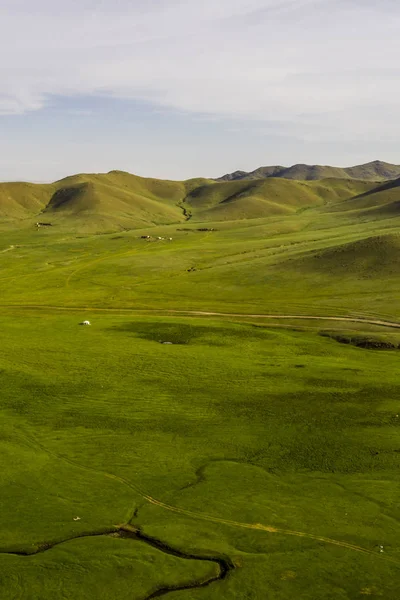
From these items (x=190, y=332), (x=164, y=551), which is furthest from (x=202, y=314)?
(x=164, y=551)

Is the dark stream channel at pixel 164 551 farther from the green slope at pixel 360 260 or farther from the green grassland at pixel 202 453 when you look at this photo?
the green slope at pixel 360 260

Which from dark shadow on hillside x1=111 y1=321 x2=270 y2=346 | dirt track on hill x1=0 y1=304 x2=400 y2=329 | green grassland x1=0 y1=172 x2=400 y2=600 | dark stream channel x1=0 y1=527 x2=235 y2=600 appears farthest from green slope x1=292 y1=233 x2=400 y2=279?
dark stream channel x1=0 y1=527 x2=235 y2=600

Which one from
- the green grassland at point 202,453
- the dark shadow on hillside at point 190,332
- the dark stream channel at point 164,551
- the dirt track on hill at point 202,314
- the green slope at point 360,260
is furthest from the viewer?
the green slope at point 360,260

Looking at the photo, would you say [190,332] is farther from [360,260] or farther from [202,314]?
[360,260]

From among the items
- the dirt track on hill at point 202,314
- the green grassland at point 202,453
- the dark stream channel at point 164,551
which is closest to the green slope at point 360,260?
the green grassland at point 202,453

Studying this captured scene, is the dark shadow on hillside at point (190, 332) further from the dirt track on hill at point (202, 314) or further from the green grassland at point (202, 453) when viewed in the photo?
the dirt track on hill at point (202, 314)

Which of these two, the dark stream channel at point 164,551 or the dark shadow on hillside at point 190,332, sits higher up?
the dark shadow on hillside at point 190,332

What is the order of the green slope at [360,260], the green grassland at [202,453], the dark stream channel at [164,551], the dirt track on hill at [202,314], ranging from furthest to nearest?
the green slope at [360,260] → the dirt track on hill at [202,314] → the green grassland at [202,453] → the dark stream channel at [164,551]

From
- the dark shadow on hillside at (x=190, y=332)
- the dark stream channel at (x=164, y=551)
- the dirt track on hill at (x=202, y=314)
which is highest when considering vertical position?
the dirt track on hill at (x=202, y=314)

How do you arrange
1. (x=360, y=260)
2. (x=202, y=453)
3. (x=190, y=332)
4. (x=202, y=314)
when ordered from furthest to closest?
(x=360, y=260)
(x=202, y=314)
(x=190, y=332)
(x=202, y=453)

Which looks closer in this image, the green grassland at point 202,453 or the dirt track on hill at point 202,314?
the green grassland at point 202,453

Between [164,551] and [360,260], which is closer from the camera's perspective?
[164,551]

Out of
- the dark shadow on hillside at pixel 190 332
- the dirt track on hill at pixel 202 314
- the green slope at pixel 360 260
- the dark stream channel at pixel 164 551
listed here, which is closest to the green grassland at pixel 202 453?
the dark stream channel at pixel 164 551
